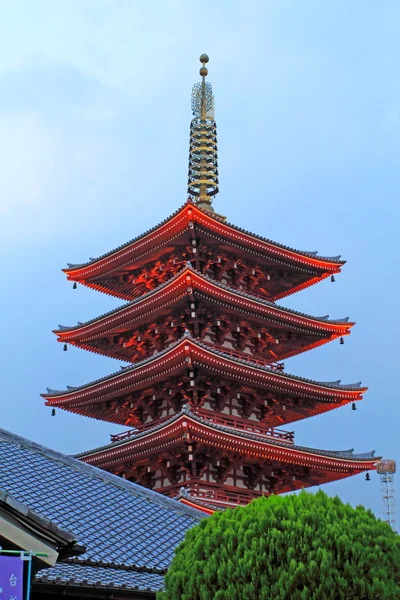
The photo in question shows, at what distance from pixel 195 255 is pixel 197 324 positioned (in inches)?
124

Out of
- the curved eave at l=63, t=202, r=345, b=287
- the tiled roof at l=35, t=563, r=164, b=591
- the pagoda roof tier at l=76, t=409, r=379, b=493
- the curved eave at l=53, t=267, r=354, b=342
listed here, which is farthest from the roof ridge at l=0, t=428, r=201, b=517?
the curved eave at l=63, t=202, r=345, b=287

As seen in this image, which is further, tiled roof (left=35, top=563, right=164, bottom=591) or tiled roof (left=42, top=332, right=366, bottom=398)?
tiled roof (left=42, top=332, right=366, bottom=398)

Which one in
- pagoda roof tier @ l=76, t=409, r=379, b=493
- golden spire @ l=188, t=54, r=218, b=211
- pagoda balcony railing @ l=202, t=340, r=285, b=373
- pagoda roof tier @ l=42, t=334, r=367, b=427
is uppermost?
golden spire @ l=188, t=54, r=218, b=211

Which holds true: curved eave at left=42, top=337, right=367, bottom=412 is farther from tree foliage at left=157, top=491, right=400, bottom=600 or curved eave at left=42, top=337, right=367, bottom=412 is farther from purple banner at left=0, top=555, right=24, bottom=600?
purple banner at left=0, top=555, right=24, bottom=600

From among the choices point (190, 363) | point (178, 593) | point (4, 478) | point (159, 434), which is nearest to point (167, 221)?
point (190, 363)

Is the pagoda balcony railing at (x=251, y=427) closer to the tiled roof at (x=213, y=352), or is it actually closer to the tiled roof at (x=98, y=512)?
the tiled roof at (x=213, y=352)

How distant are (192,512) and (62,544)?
9.01 m

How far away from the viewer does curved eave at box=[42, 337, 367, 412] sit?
102ft

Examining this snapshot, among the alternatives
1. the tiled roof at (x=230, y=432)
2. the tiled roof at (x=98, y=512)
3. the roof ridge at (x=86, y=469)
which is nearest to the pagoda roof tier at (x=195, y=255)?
the tiled roof at (x=230, y=432)

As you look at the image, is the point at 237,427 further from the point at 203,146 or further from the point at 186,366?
the point at 203,146

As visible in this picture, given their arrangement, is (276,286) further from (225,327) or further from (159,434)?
(159,434)

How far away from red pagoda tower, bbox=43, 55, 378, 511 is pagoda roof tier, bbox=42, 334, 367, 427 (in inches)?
2.3

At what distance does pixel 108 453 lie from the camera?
32.3m

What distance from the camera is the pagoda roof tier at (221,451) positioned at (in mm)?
29722
